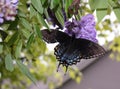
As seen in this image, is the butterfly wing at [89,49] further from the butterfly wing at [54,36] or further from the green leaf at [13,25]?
the green leaf at [13,25]

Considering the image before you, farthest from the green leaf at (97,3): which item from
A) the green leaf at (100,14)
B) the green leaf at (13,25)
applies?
the green leaf at (13,25)

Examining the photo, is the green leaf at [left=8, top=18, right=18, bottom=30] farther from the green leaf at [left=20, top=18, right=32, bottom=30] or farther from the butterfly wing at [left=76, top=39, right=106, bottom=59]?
the butterfly wing at [left=76, top=39, right=106, bottom=59]

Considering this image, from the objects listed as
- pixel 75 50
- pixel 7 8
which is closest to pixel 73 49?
pixel 75 50

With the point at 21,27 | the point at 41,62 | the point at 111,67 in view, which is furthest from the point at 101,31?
the point at 111,67

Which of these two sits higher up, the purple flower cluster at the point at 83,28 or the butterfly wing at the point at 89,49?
the purple flower cluster at the point at 83,28

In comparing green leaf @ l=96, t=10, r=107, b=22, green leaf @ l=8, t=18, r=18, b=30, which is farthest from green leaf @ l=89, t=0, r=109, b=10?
green leaf @ l=8, t=18, r=18, b=30

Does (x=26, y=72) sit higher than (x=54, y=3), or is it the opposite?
(x=54, y=3)

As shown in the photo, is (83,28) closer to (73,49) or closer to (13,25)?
(73,49)

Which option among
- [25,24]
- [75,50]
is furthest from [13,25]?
[75,50]
